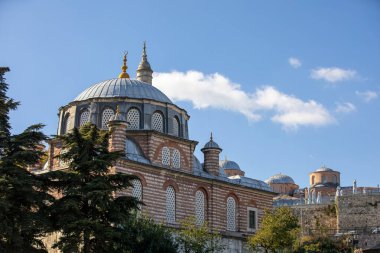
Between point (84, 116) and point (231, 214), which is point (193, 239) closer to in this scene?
point (231, 214)

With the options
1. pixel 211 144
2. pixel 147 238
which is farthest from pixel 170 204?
pixel 147 238

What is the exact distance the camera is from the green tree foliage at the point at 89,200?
2366 cm

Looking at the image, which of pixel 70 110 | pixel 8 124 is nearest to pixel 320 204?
pixel 70 110

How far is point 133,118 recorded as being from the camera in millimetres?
34969

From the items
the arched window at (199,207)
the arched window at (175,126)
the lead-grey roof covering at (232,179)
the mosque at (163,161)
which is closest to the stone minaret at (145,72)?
the mosque at (163,161)

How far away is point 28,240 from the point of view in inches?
945

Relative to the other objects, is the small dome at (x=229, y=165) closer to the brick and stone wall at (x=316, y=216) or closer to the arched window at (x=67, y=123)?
the brick and stone wall at (x=316, y=216)

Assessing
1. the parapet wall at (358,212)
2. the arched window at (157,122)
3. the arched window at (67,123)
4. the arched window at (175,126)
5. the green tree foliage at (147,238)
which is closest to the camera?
the green tree foliage at (147,238)

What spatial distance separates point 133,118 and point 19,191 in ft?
38.6

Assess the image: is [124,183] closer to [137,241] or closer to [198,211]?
[137,241]

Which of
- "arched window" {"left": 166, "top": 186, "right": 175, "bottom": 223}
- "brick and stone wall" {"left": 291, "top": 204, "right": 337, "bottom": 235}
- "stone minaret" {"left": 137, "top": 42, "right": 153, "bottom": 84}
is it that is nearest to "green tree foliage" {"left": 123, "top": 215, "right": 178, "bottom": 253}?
"arched window" {"left": 166, "top": 186, "right": 175, "bottom": 223}

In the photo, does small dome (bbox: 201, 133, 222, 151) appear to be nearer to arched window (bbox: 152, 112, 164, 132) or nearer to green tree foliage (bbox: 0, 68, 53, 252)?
arched window (bbox: 152, 112, 164, 132)

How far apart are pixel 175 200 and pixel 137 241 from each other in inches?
307

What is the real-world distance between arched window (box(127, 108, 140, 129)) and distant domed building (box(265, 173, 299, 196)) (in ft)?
134
